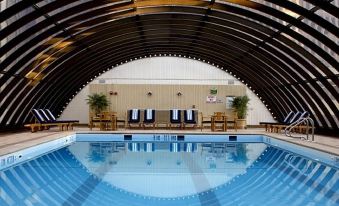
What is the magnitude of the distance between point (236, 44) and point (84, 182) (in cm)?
1129

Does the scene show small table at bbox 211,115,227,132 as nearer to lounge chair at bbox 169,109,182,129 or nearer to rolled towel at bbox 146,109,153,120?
lounge chair at bbox 169,109,182,129

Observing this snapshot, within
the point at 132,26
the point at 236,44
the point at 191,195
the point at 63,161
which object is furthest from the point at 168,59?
the point at 191,195

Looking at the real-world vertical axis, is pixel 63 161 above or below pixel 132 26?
below

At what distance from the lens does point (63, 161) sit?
10695mm

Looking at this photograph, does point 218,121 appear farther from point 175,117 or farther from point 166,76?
point 166,76

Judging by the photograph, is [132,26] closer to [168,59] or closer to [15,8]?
[15,8]

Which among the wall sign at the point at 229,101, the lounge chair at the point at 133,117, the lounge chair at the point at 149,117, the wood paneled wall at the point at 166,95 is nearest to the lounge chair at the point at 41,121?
the lounge chair at the point at 133,117

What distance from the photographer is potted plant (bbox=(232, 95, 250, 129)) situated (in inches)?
863

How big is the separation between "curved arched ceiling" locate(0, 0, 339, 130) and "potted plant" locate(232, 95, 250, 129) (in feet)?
3.81

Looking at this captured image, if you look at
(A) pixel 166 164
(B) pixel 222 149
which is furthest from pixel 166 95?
(A) pixel 166 164

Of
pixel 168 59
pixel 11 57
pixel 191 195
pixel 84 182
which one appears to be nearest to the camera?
pixel 191 195

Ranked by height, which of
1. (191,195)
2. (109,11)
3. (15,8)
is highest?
(109,11)

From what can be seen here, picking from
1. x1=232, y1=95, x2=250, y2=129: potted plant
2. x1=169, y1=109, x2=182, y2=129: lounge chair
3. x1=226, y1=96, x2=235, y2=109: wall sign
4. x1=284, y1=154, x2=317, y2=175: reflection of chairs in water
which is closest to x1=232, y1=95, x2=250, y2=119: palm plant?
x1=232, y1=95, x2=250, y2=129: potted plant

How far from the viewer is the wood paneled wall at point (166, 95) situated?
887 inches
